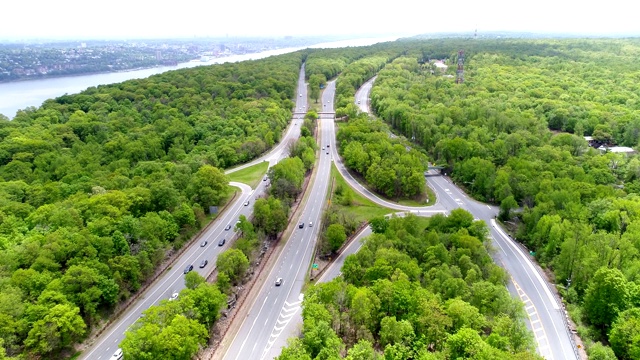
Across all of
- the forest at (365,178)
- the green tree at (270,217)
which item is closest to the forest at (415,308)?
the forest at (365,178)

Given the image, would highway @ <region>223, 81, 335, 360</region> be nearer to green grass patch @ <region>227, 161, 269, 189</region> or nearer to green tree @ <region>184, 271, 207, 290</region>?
green tree @ <region>184, 271, 207, 290</region>

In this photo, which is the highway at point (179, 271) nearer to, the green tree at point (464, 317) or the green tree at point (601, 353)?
the green tree at point (464, 317)

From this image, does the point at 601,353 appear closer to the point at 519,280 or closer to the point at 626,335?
the point at 626,335

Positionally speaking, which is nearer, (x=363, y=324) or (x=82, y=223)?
(x=363, y=324)

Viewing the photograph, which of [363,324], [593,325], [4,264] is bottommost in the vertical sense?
[593,325]

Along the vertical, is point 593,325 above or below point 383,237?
below

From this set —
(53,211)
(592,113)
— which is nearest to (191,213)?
(53,211)

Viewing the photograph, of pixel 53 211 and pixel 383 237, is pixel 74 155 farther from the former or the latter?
pixel 383 237

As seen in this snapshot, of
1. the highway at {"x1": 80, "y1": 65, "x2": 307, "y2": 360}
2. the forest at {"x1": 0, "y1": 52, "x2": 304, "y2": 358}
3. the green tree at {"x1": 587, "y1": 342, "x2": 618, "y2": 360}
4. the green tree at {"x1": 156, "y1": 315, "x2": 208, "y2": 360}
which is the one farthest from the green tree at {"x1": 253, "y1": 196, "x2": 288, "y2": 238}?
the green tree at {"x1": 587, "y1": 342, "x2": 618, "y2": 360}
